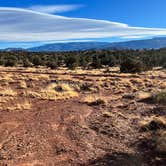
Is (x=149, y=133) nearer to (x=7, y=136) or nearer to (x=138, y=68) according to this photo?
(x=7, y=136)

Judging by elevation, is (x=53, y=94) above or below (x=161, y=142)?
below

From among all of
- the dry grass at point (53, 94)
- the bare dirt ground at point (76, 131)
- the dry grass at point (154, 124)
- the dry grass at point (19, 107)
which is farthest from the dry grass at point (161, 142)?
the dry grass at point (53, 94)

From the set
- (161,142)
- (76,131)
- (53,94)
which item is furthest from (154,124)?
(53,94)

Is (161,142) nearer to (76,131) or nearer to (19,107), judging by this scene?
(76,131)

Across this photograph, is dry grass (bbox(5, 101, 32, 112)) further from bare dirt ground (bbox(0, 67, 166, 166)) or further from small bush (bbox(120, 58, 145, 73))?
small bush (bbox(120, 58, 145, 73))

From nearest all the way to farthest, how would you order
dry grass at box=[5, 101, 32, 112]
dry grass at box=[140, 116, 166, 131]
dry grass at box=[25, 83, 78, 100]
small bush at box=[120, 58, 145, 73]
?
dry grass at box=[140, 116, 166, 131] → dry grass at box=[5, 101, 32, 112] → dry grass at box=[25, 83, 78, 100] → small bush at box=[120, 58, 145, 73]

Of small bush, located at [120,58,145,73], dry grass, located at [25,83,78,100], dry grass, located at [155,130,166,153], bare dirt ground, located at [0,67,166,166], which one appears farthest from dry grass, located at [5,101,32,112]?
small bush, located at [120,58,145,73]

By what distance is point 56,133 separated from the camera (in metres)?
15.5

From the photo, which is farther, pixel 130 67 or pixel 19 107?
pixel 130 67

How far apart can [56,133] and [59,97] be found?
10.4m

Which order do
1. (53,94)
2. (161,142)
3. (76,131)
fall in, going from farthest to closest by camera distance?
(53,94)
(76,131)
(161,142)

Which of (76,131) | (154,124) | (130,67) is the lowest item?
(130,67)

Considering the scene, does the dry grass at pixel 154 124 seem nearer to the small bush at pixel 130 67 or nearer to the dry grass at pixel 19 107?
the dry grass at pixel 19 107

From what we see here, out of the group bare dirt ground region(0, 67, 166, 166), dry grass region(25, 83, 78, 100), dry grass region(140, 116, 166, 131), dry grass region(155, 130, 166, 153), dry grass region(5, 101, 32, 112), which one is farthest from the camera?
dry grass region(25, 83, 78, 100)
